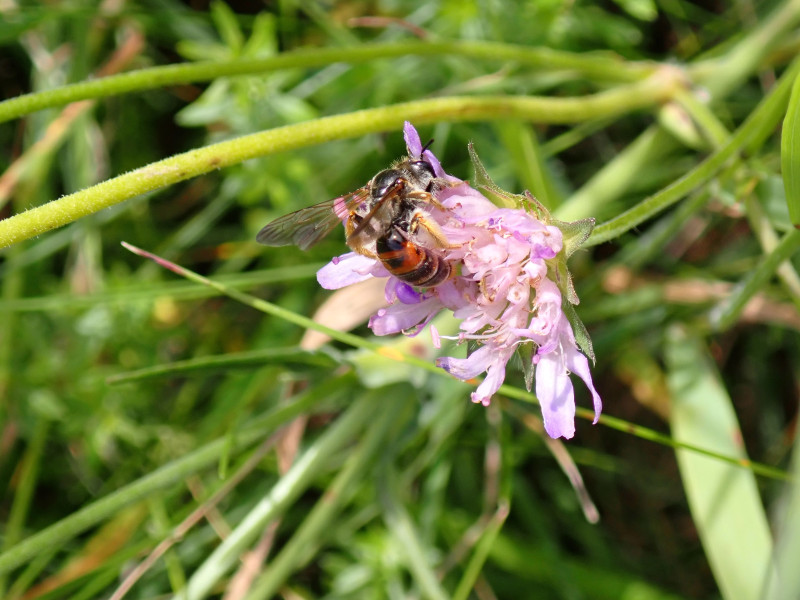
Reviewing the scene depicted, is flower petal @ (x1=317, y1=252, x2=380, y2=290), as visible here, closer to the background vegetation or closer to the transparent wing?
the transparent wing

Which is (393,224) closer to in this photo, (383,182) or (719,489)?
(383,182)

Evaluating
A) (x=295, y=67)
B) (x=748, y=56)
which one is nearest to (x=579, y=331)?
(x=295, y=67)

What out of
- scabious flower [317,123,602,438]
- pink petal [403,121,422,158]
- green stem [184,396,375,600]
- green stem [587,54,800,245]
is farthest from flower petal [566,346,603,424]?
green stem [184,396,375,600]

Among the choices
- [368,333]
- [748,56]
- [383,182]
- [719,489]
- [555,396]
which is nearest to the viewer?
[555,396]

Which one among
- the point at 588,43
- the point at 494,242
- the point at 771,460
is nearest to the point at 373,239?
the point at 494,242

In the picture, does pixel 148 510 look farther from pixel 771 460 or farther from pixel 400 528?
pixel 771 460

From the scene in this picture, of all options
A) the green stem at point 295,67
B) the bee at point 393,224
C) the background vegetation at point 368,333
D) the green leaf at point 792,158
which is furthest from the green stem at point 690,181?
the green stem at point 295,67
